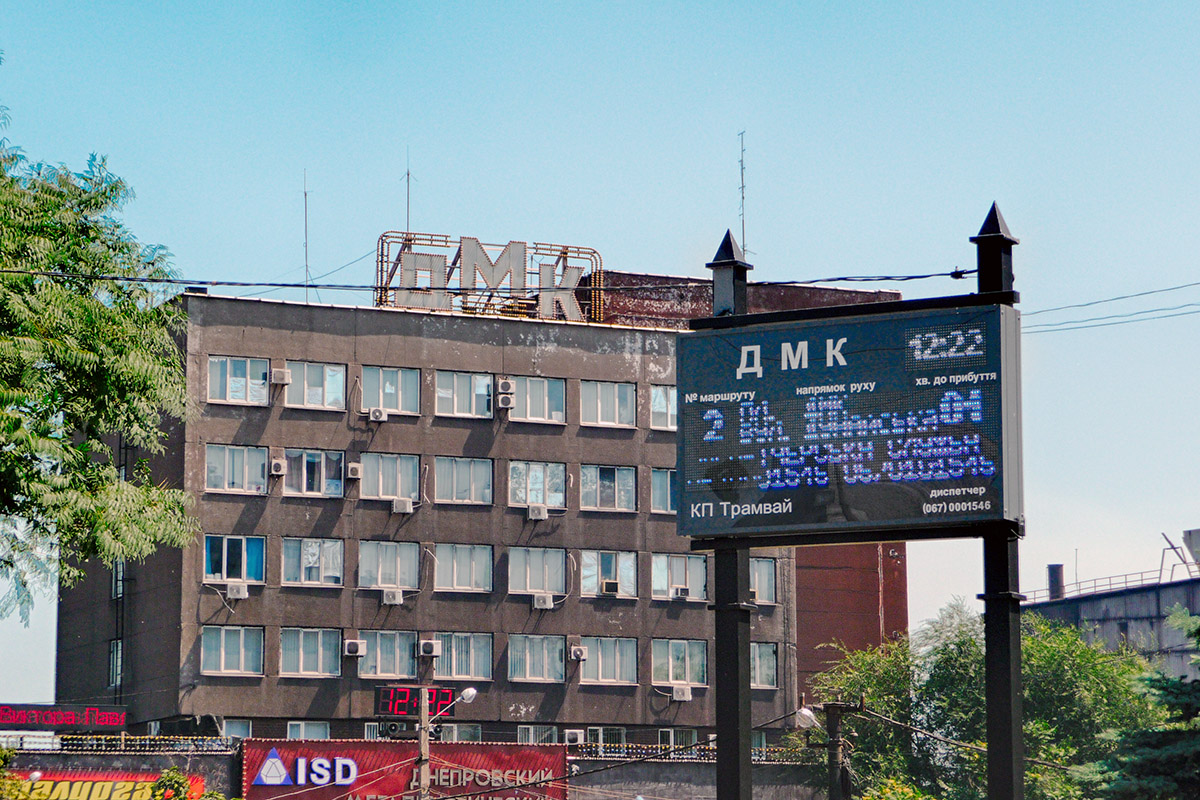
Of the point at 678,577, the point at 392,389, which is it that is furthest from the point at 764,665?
the point at 392,389

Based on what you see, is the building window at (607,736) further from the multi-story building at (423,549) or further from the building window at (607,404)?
the building window at (607,404)

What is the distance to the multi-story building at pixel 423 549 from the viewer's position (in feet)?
194

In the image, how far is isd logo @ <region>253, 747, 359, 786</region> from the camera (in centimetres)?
5650

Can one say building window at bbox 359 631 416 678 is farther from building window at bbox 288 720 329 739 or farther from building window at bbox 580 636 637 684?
building window at bbox 580 636 637 684

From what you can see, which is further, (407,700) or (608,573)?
(608,573)

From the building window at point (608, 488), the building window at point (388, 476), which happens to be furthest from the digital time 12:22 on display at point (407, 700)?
the building window at point (608, 488)

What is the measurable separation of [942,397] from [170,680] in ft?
132

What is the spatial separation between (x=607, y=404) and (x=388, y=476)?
8.26m

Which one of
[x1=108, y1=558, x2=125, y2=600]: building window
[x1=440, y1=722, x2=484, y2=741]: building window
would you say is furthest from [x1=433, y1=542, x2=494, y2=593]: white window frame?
[x1=108, y1=558, x2=125, y2=600]: building window

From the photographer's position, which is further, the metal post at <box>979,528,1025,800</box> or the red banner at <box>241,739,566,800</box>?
the red banner at <box>241,739,566,800</box>

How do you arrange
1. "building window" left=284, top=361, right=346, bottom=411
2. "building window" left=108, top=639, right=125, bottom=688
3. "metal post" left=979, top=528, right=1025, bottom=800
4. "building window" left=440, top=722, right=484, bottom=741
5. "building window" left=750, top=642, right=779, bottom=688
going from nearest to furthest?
"metal post" left=979, top=528, right=1025, bottom=800 → "building window" left=284, top=361, right=346, bottom=411 → "building window" left=440, top=722, right=484, bottom=741 → "building window" left=108, top=639, right=125, bottom=688 → "building window" left=750, top=642, right=779, bottom=688

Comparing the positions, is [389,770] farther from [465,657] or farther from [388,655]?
[465,657]

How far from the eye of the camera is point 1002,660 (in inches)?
914

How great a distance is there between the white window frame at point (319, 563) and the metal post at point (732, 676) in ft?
118
